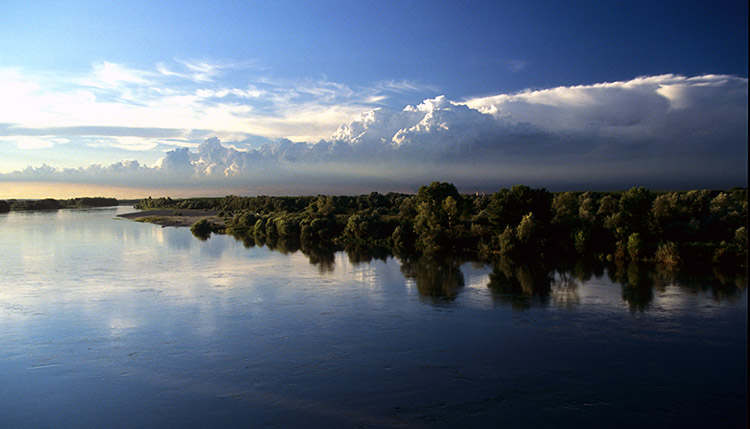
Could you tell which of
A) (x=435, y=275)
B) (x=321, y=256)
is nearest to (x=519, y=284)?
(x=435, y=275)

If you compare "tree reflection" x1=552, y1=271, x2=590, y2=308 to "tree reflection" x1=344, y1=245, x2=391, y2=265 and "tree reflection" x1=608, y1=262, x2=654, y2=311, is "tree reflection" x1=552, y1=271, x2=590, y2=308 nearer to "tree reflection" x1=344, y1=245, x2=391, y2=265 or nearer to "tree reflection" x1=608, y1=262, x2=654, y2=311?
"tree reflection" x1=608, y1=262, x2=654, y2=311

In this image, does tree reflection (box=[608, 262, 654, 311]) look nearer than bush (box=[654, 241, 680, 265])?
Yes

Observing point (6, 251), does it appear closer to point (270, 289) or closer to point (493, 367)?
point (270, 289)

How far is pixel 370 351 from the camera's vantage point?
16.5 m

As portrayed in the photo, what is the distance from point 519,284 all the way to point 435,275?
537 cm

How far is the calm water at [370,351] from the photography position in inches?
496

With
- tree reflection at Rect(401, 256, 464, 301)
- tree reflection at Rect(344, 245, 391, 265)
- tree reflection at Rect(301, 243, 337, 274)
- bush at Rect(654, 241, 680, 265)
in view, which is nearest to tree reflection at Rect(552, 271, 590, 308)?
tree reflection at Rect(401, 256, 464, 301)

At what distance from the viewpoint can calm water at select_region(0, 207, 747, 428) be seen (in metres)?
12.6

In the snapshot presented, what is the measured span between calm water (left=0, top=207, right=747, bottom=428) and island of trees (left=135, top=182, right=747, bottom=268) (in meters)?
6.27

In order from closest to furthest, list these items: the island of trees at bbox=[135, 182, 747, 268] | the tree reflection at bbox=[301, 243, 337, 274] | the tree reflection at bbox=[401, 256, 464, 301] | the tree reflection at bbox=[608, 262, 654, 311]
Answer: the tree reflection at bbox=[608, 262, 654, 311], the tree reflection at bbox=[401, 256, 464, 301], the island of trees at bbox=[135, 182, 747, 268], the tree reflection at bbox=[301, 243, 337, 274]

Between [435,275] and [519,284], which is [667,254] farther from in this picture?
[435,275]

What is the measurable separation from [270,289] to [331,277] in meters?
4.98

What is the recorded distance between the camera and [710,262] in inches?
1259

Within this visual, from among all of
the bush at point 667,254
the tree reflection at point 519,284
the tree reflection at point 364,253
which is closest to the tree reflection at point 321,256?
the tree reflection at point 364,253
